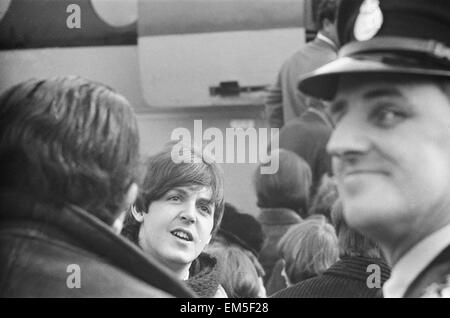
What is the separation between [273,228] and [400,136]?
2.26 feet

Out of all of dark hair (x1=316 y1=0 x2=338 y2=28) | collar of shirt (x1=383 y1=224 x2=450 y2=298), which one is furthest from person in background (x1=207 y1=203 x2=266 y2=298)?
dark hair (x1=316 y1=0 x2=338 y2=28)

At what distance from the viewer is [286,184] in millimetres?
4910

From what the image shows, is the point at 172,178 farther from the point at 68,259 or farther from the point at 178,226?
the point at 68,259

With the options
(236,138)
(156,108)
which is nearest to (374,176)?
(236,138)

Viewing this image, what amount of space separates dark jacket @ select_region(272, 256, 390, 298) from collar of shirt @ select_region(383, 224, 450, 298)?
0.24 ft

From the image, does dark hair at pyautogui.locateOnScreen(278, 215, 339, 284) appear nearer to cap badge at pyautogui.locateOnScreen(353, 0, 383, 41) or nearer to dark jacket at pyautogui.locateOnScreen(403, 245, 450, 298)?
dark jacket at pyautogui.locateOnScreen(403, 245, 450, 298)

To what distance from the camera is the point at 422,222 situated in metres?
4.82

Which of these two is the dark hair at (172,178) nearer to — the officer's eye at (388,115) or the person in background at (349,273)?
the person in background at (349,273)

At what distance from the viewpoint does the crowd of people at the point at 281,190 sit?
15.7 feet

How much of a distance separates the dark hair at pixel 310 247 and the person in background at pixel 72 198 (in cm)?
48

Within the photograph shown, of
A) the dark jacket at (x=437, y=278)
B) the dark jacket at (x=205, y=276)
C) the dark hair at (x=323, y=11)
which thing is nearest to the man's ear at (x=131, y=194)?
the dark jacket at (x=205, y=276)

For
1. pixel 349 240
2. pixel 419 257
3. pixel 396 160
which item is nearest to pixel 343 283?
pixel 349 240

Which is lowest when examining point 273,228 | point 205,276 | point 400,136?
point 205,276

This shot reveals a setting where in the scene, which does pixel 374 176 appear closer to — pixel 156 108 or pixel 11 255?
pixel 156 108
